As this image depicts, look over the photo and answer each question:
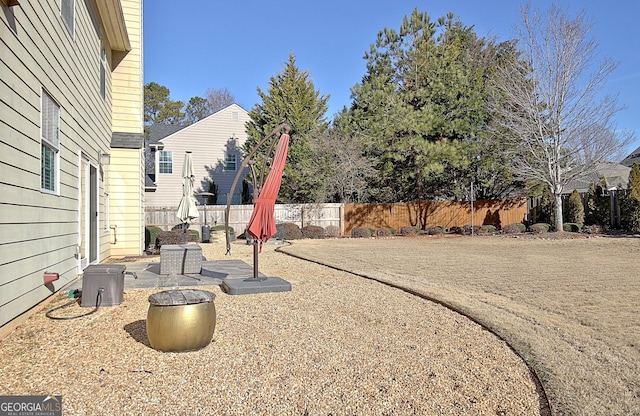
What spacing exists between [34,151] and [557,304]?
6773mm

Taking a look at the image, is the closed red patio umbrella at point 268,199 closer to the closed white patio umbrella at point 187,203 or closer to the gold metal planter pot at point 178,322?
the gold metal planter pot at point 178,322

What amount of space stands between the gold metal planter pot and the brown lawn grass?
2709 mm

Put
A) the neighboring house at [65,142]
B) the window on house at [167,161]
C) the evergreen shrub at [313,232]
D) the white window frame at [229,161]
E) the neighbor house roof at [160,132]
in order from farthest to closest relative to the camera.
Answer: the white window frame at [229,161], the neighbor house roof at [160,132], the window on house at [167,161], the evergreen shrub at [313,232], the neighboring house at [65,142]

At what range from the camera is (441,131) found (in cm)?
2361

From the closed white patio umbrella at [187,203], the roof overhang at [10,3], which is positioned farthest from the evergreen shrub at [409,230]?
the roof overhang at [10,3]

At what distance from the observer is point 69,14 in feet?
23.3

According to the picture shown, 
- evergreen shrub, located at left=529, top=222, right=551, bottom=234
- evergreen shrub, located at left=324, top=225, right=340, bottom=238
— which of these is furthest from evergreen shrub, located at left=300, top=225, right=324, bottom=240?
evergreen shrub, located at left=529, top=222, right=551, bottom=234

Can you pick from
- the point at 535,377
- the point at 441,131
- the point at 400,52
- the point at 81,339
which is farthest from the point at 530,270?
the point at 400,52

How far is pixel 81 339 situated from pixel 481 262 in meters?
9.49

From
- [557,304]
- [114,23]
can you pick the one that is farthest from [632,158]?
[114,23]

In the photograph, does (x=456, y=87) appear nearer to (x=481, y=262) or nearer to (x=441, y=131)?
(x=441, y=131)

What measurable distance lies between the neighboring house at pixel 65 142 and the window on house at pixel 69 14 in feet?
0.05

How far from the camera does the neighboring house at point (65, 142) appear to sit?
455cm

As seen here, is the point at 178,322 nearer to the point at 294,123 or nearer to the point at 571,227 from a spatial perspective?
the point at 571,227
